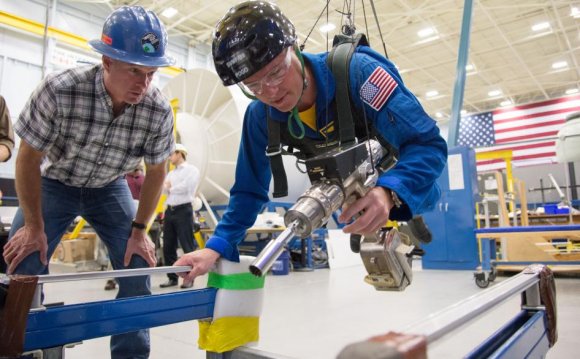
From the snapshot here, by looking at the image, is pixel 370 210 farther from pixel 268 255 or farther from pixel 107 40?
pixel 107 40

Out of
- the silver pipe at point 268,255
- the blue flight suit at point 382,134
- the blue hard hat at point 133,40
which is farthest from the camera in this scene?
the blue hard hat at point 133,40

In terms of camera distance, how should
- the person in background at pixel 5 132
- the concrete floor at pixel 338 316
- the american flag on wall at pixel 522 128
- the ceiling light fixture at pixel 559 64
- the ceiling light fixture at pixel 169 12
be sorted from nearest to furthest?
the concrete floor at pixel 338 316
the person in background at pixel 5 132
the ceiling light fixture at pixel 169 12
the ceiling light fixture at pixel 559 64
the american flag on wall at pixel 522 128

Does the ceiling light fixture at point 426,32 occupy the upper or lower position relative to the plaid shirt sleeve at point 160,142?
upper

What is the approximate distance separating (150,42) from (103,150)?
452mm

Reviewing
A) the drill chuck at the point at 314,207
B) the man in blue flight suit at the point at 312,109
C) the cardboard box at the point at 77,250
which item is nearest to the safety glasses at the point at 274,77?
the man in blue flight suit at the point at 312,109

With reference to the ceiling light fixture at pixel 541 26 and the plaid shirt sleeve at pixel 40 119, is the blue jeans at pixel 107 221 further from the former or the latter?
the ceiling light fixture at pixel 541 26

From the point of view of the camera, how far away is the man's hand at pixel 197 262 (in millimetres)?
1232

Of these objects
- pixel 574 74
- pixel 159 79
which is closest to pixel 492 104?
pixel 574 74

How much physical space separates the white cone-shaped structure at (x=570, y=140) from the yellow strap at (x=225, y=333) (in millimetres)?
3396

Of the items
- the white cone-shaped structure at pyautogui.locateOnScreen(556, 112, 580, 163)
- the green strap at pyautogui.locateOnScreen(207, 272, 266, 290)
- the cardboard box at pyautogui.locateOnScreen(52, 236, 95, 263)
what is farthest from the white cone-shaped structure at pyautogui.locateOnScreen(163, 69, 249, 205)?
the green strap at pyautogui.locateOnScreen(207, 272, 266, 290)

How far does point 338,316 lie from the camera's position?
97.8 inches

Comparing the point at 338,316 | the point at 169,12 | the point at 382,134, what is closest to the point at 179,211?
the point at 338,316

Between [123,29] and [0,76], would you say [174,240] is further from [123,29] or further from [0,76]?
[0,76]

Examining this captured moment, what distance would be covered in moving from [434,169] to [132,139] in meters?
1.18
